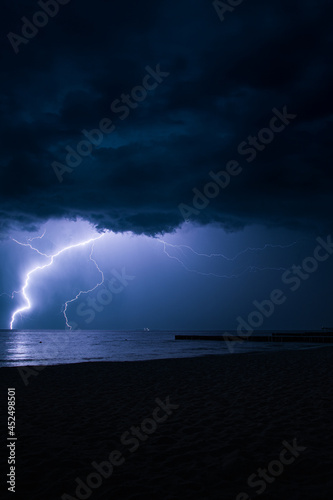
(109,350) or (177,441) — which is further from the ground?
(109,350)

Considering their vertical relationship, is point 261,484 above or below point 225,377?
below

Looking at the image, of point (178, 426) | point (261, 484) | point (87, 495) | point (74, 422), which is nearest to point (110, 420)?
point (74, 422)

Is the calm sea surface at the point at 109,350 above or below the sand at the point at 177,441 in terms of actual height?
above

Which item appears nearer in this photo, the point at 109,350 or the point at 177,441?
the point at 177,441

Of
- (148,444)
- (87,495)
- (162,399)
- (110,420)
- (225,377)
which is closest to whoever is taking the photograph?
(87,495)

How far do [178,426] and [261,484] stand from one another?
11.0 ft

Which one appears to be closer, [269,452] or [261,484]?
[261,484]

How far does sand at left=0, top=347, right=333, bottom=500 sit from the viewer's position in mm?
5250

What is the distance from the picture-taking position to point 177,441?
732 cm

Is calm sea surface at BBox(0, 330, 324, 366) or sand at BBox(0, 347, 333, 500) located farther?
calm sea surface at BBox(0, 330, 324, 366)

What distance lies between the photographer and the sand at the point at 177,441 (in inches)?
207

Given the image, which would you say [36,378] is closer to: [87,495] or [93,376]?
[93,376]

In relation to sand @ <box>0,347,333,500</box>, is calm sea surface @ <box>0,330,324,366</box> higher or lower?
higher

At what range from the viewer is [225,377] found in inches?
645
